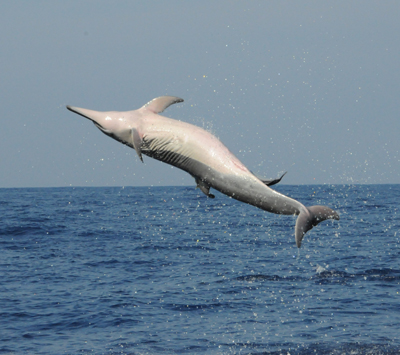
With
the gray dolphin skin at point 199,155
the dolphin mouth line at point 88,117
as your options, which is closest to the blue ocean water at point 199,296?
the gray dolphin skin at point 199,155

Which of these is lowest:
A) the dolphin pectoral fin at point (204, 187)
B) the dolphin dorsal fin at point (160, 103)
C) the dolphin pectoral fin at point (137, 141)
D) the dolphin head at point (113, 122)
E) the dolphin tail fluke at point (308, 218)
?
the dolphin tail fluke at point (308, 218)

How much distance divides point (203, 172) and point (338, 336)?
36.9 ft

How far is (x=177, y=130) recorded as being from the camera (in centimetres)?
904

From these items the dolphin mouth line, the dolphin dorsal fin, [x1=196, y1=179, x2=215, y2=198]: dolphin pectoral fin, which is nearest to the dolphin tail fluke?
[x1=196, y1=179, x2=215, y2=198]: dolphin pectoral fin

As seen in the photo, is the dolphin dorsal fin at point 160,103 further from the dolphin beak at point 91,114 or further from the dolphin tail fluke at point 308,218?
the dolphin tail fluke at point 308,218

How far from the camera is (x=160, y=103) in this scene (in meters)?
9.45

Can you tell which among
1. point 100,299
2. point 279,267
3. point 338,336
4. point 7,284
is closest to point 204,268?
point 279,267

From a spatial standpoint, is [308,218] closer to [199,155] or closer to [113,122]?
[199,155]

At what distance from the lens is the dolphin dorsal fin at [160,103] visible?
9406 mm

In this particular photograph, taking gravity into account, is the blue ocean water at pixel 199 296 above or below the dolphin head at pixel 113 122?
below

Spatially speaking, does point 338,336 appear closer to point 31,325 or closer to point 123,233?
point 31,325

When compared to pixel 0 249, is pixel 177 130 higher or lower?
higher

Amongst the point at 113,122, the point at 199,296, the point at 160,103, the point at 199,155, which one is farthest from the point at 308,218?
the point at 199,296

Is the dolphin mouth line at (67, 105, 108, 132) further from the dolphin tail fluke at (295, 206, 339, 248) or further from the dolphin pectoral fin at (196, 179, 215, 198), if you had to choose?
the dolphin tail fluke at (295, 206, 339, 248)
